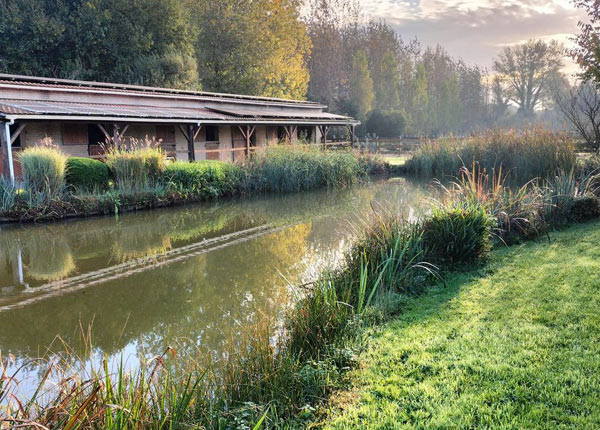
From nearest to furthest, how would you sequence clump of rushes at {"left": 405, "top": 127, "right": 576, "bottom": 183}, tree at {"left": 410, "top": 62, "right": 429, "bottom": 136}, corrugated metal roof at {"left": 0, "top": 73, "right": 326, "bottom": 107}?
clump of rushes at {"left": 405, "top": 127, "right": 576, "bottom": 183} < corrugated metal roof at {"left": 0, "top": 73, "right": 326, "bottom": 107} < tree at {"left": 410, "top": 62, "right": 429, "bottom": 136}

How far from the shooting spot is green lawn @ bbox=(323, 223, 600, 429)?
3162mm

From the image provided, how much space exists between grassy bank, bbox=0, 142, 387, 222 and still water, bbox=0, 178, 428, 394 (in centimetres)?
67

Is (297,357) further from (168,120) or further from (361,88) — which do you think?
(361,88)

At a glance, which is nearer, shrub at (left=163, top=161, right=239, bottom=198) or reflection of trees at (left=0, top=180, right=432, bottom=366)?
reflection of trees at (left=0, top=180, right=432, bottom=366)

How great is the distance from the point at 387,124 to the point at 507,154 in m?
24.7

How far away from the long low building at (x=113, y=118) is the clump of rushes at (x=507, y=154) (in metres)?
7.21

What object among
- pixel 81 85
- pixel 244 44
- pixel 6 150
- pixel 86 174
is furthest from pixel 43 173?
pixel 244 44

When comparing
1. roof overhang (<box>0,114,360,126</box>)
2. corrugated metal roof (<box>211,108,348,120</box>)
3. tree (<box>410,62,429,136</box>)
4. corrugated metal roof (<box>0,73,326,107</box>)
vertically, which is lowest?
roof overhang (<box>0,114,360,126</box>)

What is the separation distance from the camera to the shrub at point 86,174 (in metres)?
14.1

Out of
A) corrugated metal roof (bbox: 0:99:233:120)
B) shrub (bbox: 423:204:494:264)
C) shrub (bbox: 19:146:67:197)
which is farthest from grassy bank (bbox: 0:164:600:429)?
corrugated metal roof (bbox: 0:99:233:120)

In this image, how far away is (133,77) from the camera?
29.0 metres

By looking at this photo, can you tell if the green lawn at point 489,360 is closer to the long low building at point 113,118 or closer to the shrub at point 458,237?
the shrub at point 458,237

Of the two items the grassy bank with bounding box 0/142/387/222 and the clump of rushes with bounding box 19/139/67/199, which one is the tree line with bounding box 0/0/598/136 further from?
the clump of rushes with bounding box 19/139/67/199

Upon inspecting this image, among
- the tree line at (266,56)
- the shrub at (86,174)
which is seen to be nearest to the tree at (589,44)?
the tree line at (266,56)
